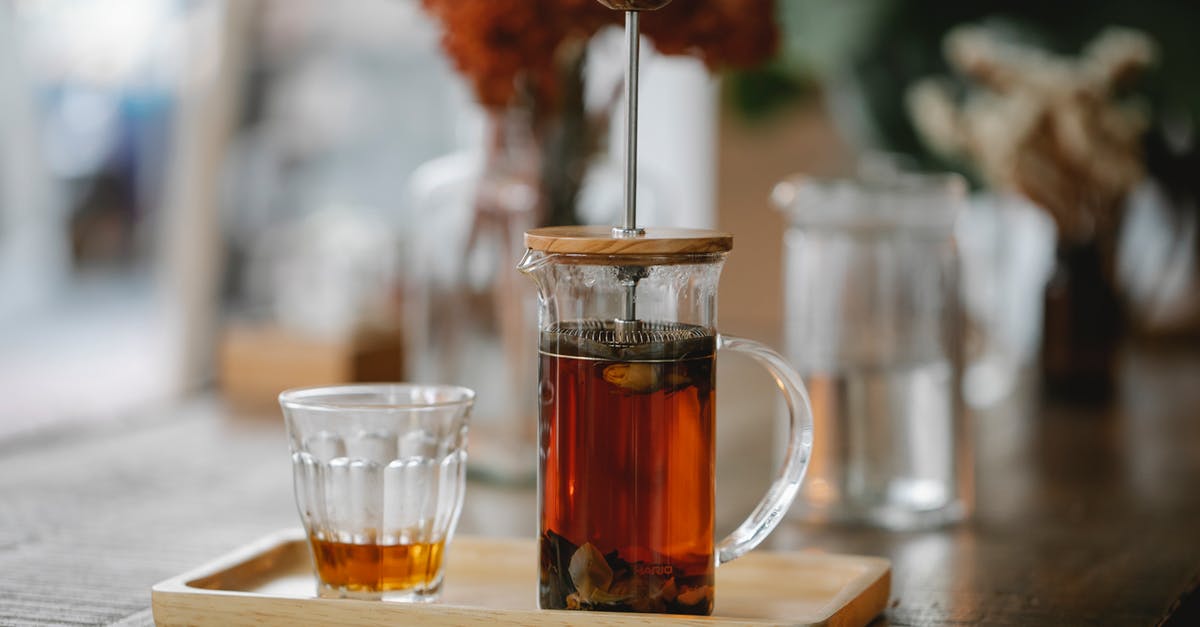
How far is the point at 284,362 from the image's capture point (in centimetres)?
155

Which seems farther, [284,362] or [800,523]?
[284,362]

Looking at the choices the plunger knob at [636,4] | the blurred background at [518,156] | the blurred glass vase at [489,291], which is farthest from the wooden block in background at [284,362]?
the plunger knob at [636,4]

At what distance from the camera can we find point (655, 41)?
1026 mm

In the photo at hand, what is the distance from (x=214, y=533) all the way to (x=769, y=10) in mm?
552

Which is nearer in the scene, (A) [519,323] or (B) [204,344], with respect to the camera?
(A) [519,323]

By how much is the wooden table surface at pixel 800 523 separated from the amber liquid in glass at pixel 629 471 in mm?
173

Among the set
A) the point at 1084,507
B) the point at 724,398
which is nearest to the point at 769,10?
the point at 1084,507

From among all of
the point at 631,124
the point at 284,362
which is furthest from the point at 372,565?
the point at 284,362

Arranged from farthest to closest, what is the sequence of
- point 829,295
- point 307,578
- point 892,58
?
point 892,58 < point 829,295 < point 307,578

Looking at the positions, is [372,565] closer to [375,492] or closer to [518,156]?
[375,492]

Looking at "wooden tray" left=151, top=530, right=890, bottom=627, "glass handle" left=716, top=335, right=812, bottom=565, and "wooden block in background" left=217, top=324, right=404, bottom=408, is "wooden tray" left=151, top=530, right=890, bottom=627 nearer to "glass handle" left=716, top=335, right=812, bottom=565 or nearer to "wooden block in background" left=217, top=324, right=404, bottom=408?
"glass handle" left=716, top=335, right=812, bottom=565

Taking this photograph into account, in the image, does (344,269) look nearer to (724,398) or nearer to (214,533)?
(724,398)

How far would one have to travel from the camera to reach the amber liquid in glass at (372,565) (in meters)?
0.71

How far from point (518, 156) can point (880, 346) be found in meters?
0.33
